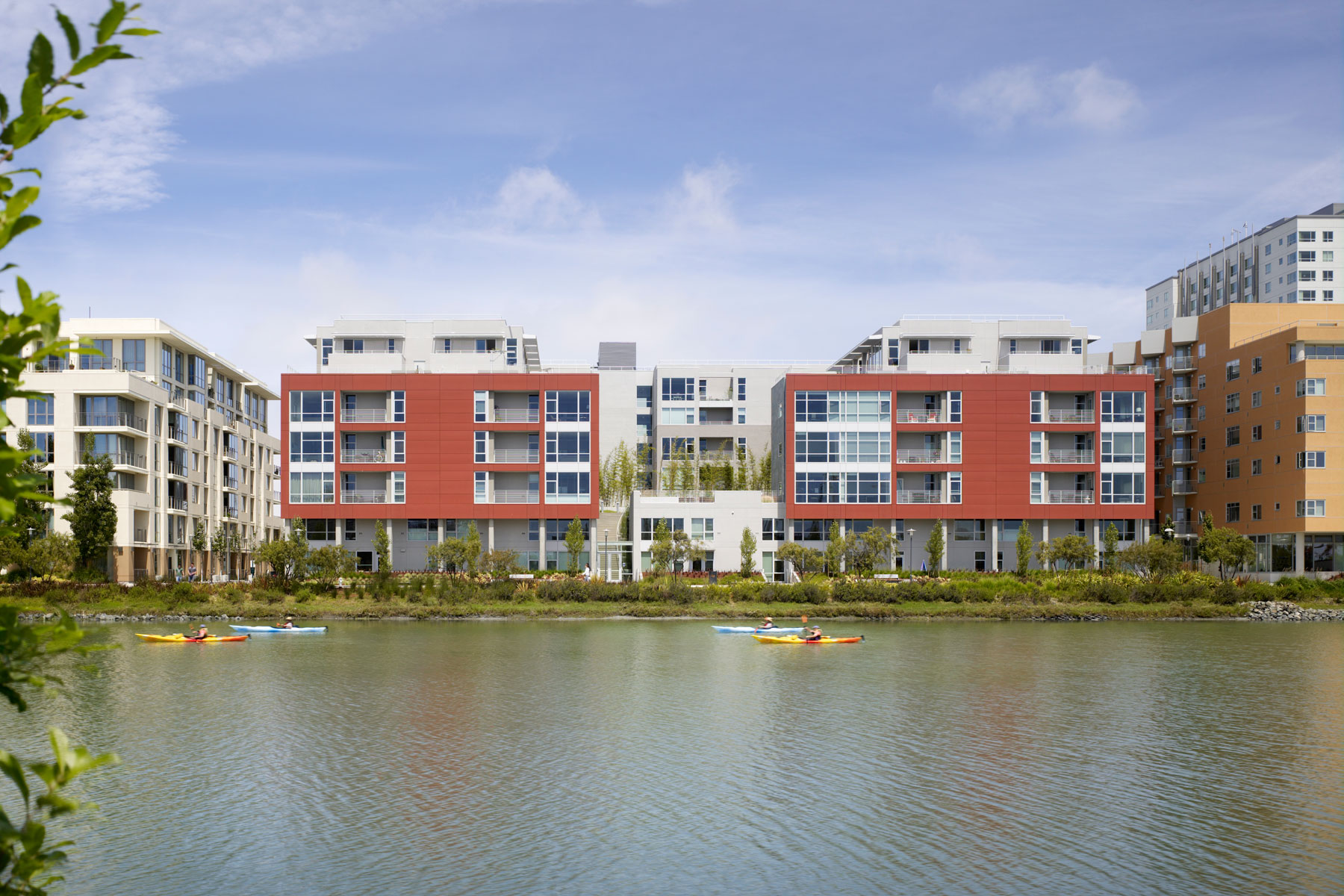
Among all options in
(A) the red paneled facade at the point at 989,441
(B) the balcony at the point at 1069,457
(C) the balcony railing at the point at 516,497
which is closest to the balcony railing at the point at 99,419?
(C) the balcony railing at the point at 516,497

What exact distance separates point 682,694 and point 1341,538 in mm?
60866

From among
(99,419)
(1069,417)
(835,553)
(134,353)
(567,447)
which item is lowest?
(835,553)

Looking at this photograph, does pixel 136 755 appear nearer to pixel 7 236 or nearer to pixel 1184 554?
pixel 7 236

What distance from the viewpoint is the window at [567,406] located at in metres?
77.9

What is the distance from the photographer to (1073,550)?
70.6 m

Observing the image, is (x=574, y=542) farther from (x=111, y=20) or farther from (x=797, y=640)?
(x=111, y=20)

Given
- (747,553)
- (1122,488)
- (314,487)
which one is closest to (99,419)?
(314,487)

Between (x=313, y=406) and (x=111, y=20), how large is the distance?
255 ft

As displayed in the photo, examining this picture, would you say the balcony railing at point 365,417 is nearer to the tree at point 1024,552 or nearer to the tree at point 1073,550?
the tree at point 1024,552

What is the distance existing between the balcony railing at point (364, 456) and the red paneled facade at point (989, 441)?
2987 centimetres

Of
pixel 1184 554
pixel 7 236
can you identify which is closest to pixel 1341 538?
pixel 1184 554

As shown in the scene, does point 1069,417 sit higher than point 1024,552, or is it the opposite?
point 1069,417

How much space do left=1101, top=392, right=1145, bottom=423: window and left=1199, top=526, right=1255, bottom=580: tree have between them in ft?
39.3

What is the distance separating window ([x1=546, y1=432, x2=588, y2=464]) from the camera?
77812mm
